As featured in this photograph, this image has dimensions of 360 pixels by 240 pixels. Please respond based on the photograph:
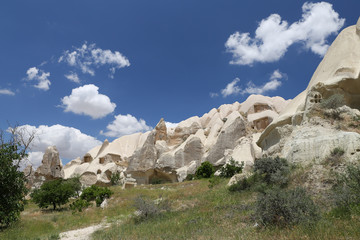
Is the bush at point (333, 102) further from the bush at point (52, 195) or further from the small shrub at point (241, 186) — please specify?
the bush at point (52, 195)

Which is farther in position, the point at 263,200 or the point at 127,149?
the point at 127,149

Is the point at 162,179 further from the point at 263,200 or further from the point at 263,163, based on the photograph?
the point at 263,200

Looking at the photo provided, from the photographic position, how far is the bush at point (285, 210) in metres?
5.63

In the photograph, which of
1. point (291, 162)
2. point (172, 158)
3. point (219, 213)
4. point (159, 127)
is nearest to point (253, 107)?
point (159, 127)

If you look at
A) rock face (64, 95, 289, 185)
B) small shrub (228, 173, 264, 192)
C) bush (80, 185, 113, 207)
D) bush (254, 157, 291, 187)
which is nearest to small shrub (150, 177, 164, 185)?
rock face (64, 95, 289, 185)

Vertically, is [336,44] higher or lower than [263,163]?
higher

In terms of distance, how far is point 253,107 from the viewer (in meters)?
52.7

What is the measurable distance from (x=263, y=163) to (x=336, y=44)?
13.8 meters

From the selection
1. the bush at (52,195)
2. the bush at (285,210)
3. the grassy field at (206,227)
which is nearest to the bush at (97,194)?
the bush at (52,195)

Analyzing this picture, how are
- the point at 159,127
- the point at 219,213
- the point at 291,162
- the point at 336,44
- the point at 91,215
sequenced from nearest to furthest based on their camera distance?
the point at 219,213 < the point at 291,162 < the point at 91,215 < the point at 336,44 < the point at 159,127

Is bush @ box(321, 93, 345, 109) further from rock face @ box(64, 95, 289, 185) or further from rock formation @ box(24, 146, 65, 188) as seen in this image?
rock formation @ box(24, 146, 65, 188)

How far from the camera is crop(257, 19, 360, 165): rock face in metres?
11.5

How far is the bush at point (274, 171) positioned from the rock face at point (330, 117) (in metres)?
0.94

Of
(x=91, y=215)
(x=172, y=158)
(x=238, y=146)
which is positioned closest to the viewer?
(x=91, y=215)
